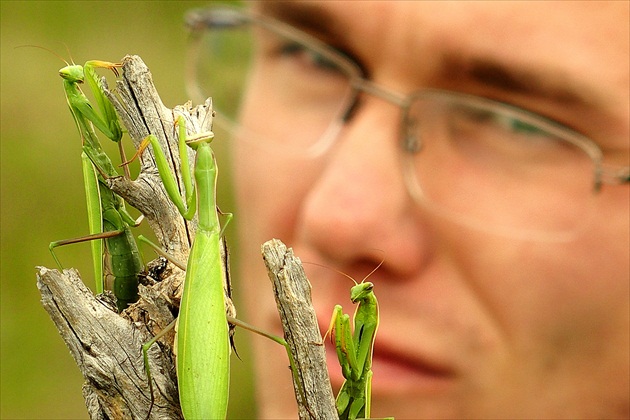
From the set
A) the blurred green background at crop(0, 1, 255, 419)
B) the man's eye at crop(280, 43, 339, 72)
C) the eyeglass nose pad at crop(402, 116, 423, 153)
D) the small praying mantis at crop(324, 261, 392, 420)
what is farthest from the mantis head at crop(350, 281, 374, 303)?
the blurred green background at crop(0, 1, 255, 419)

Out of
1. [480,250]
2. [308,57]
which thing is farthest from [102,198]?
[308,57]

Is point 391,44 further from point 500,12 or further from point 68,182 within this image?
point 68,182

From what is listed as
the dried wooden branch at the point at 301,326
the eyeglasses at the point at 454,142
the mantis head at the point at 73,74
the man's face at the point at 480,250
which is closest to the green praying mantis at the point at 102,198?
the mantis head at the point at 73,74

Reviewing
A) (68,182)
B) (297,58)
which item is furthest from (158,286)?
(68,182)

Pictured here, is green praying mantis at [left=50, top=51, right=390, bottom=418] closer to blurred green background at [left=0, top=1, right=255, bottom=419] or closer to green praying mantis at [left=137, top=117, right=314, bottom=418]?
green praying mantis at [left=137, top=117, right=314, bottom=418]

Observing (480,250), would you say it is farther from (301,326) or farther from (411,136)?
(301,326)

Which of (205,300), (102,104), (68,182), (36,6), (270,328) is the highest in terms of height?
(36,6)

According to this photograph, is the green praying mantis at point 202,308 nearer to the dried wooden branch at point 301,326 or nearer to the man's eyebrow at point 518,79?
the dried wooden branch at point 301,326
